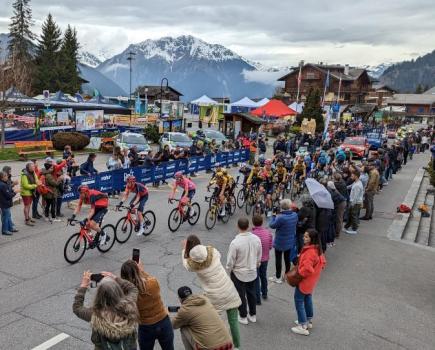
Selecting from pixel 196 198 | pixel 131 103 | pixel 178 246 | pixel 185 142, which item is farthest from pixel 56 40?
pixel 178 246

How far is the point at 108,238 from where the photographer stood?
9805 millimetres

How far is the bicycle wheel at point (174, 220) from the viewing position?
11875 mm

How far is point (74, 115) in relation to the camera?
31.8 m

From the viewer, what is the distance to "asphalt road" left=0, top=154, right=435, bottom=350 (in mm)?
6512

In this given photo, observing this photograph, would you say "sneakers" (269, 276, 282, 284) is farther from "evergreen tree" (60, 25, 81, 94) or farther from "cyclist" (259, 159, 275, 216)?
"evergreen tree" (60, 25, 81, 94)

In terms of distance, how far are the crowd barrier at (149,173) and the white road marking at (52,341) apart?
7697 millimetres

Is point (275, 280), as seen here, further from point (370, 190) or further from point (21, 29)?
point (21, 29)

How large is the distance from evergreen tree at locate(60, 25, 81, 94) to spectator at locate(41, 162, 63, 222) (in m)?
51.1

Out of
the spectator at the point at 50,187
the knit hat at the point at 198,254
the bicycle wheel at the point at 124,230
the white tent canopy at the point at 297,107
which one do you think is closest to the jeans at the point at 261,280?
the knit hat at the point at 198,254

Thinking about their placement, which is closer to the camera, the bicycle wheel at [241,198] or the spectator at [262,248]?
the spectator at [262,248]

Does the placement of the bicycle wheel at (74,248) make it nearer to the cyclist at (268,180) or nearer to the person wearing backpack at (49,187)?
the person wearing backpack at (49,187)

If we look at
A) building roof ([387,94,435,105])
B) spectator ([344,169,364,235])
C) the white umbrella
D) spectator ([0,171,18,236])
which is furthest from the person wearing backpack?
building roof ([387,94,435,105])

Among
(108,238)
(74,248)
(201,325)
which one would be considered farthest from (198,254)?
(108,238)

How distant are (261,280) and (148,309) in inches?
146
